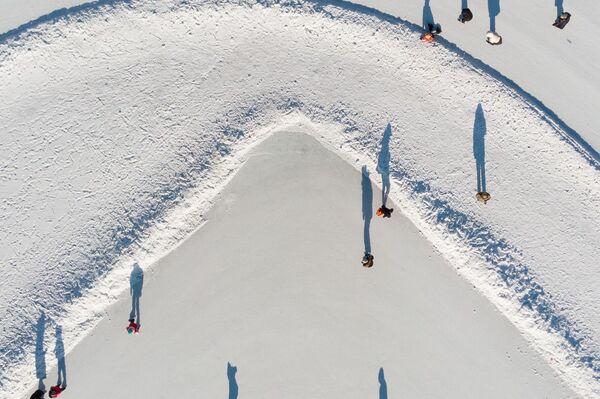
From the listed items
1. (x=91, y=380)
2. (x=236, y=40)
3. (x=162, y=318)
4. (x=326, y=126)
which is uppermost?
→ (x=236, y=40)

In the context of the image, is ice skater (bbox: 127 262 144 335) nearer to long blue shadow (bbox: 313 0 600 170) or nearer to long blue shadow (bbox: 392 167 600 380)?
long blue shadow (bbox: 392 167 600 380)

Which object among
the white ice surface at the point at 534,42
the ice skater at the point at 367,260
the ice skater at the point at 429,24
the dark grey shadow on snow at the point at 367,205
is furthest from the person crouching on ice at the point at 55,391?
the ice skater at the point at 429,24

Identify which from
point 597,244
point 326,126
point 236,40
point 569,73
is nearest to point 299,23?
point 236,40

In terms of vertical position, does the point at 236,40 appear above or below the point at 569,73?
above

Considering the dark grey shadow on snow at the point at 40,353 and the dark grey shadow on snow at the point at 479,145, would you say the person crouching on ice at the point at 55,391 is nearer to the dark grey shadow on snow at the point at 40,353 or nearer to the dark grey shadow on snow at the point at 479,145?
the dark grey shadow on snow at the point at 40,353

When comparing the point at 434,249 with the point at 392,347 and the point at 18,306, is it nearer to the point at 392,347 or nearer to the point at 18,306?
the point at 392,347

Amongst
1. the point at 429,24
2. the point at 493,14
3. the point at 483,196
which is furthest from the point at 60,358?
the point at 493,14
